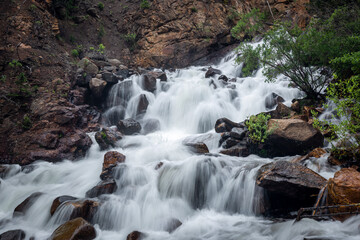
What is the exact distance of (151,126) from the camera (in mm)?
11789

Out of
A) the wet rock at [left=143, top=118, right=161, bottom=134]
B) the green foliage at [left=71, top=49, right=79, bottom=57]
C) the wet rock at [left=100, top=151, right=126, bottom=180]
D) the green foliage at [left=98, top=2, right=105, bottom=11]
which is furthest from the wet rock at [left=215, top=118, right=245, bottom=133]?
the green foliage at [left=98, top=2, right=105, bottom=11]

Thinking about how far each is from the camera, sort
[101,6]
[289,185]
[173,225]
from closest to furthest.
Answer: [289,185], [173,225], [101,6]

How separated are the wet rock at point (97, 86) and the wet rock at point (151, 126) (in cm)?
320

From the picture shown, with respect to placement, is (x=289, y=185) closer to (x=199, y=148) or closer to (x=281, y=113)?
(x=199, y=148)

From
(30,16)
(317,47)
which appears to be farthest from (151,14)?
(317,47)

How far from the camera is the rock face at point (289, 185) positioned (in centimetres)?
457

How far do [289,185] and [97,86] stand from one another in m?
10.8

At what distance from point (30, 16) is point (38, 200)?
12.3m

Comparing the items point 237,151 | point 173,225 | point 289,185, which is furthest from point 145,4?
point 289,185

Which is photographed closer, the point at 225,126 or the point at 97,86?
the point at 225,126

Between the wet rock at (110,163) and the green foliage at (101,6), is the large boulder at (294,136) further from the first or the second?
the green foliage at (101,6)

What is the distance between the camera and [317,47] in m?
7.78

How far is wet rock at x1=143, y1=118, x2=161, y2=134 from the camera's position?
1159 centimetres

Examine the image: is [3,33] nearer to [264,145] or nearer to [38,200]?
[38,200]
